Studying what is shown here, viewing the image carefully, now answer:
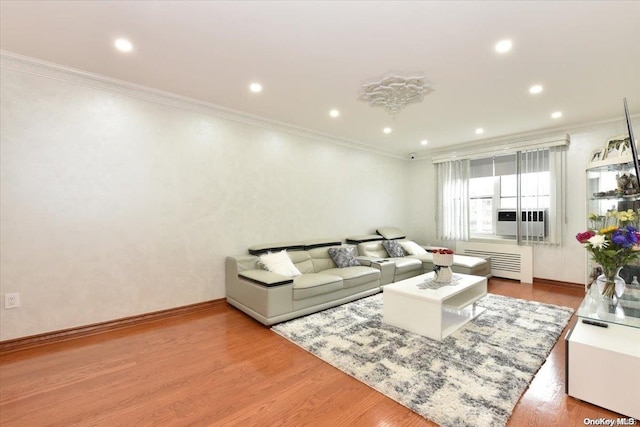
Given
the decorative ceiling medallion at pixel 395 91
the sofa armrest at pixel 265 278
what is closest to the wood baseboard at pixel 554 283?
the decorative ceiling medallion at pixel 395 91

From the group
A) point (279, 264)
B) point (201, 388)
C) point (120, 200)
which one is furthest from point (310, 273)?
point (120, 200)

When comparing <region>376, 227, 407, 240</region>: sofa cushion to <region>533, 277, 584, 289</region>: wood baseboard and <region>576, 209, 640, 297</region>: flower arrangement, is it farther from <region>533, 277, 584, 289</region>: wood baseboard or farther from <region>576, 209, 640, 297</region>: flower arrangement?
<region>576, 209, 640, 297</region>: flower arrangement

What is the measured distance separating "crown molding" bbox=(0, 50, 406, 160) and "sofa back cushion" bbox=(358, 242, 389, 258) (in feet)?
7.17

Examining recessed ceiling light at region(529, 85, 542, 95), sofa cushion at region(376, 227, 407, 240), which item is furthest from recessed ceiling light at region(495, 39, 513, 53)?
sofa cushion at region(376, 227, 407, 240)

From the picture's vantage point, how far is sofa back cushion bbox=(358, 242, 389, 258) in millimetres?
5262

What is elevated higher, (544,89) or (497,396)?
(544,89)

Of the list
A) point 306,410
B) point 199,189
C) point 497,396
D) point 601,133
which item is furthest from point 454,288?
point 601,133

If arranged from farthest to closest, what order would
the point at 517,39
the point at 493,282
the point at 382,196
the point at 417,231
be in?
1. the point at 417,231
2. the point at 382,196
3. the point at 493,282
4. the point at 517,39

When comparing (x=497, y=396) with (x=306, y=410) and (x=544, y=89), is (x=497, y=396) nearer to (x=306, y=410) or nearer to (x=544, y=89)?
(x=306, y=410)

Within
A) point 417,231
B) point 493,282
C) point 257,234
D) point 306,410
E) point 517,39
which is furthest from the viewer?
point 417,231

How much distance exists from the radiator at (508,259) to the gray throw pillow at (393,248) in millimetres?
1624

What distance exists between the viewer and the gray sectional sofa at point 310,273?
3.32m

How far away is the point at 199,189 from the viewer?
12.5 feet

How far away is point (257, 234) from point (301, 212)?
92cm
